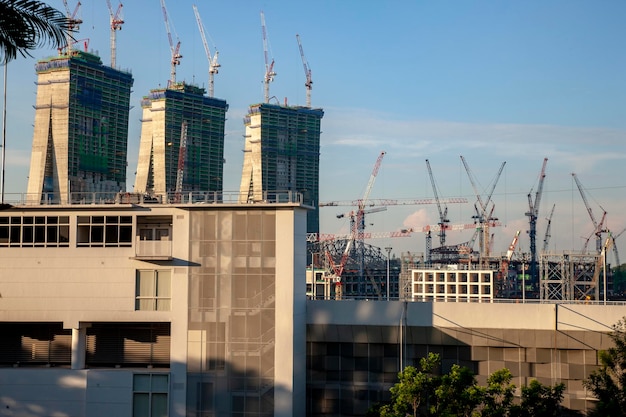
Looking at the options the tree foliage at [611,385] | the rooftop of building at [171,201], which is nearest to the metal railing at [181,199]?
the rooftop of building at [171,201]

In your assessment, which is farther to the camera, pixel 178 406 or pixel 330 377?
pixel 330 377

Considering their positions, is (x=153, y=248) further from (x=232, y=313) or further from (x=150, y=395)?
(x=150, y=395)

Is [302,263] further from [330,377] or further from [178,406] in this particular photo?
[178,406]

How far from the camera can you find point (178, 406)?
46344 millimetres

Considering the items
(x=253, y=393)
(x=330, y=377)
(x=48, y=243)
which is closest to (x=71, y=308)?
(x=48, y=243)

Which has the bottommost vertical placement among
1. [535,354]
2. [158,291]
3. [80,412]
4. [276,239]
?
[80,412]

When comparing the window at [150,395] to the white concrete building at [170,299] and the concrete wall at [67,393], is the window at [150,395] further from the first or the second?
the concrete wall at [67,393]

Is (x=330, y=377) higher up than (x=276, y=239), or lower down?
lower down

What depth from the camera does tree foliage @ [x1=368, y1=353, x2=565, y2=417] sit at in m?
37.8

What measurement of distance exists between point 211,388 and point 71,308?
998 cm

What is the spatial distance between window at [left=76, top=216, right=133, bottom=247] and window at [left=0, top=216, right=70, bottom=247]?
1.04 metres

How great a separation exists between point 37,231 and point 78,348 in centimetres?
784

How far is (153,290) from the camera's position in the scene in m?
47.8

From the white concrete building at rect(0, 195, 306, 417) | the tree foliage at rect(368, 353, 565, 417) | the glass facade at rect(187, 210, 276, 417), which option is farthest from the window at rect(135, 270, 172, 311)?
the tree foliage at rect(368, 353, 565, 417)
